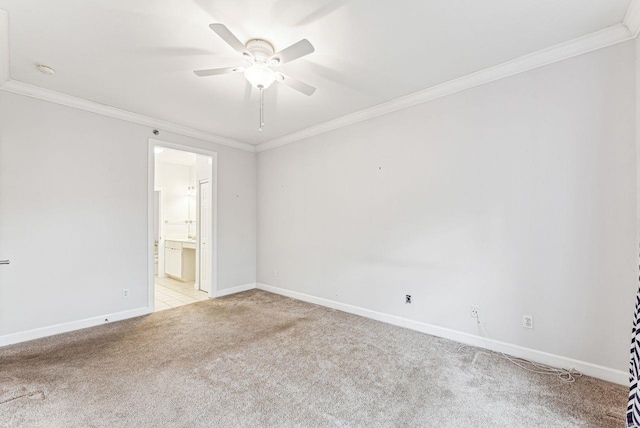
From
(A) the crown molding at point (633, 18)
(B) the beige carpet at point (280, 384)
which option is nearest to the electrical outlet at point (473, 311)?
(B) the beige carpet at point (280, 384)

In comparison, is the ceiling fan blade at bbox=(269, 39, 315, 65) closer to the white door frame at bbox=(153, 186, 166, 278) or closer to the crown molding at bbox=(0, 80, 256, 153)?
the crown molding at bbox=(0, 80, 256, 153)

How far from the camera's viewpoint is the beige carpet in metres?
1.78

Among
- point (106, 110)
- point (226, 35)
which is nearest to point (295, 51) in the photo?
point (226, 35)

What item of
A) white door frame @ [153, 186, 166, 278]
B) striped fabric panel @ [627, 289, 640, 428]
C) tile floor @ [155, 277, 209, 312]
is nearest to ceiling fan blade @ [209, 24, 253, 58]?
striped fabric panel @ [627, 289, 640, 428]

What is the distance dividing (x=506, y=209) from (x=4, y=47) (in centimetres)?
448

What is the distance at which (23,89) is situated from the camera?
2906mm

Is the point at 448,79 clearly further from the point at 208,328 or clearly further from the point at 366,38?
the point at 208,328

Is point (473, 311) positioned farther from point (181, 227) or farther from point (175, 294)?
point (181, 227)

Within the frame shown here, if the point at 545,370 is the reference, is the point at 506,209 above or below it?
above

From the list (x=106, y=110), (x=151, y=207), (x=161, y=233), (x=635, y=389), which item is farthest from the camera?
(x=161, y=233)

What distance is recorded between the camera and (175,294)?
4.88 m

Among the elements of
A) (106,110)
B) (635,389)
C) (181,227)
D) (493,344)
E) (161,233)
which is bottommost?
(493,344)

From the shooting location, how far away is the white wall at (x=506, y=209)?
2158mm

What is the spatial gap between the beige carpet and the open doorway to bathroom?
55.4 inches
